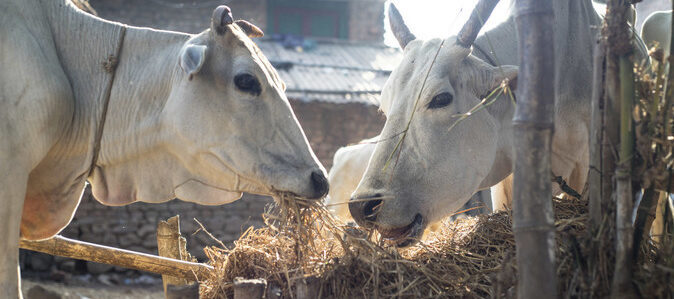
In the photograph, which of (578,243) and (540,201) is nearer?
(540,201)

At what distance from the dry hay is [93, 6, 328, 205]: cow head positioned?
171mm

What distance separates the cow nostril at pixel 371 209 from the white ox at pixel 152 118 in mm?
244

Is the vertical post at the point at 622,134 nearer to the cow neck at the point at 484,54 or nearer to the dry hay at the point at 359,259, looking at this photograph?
the dry hay at the point at 359,259

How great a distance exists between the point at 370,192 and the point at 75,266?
711 centimetres

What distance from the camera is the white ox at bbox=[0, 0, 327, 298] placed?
302 centimetres

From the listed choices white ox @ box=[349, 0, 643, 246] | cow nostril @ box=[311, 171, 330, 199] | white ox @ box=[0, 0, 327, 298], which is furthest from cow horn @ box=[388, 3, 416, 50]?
cow nostril @ box=[311, 171, 330, 199]

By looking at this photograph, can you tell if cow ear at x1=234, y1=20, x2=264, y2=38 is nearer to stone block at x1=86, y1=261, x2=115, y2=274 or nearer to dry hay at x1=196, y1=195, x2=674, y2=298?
dry hay at x1=196, y1=195, x2=674, y2=298

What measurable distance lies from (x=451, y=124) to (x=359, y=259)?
1036 millimetres

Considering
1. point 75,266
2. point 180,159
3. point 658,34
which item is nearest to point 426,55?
point 180,159

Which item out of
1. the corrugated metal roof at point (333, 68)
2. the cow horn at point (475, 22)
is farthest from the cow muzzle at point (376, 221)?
the corrugated metal roof at point (333, 68)

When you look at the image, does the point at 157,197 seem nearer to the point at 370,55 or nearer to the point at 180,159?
the point at 180,159

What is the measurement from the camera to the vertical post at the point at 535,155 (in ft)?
7.02

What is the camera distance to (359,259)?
9.22 ft

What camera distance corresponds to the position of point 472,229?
11.0 feet
